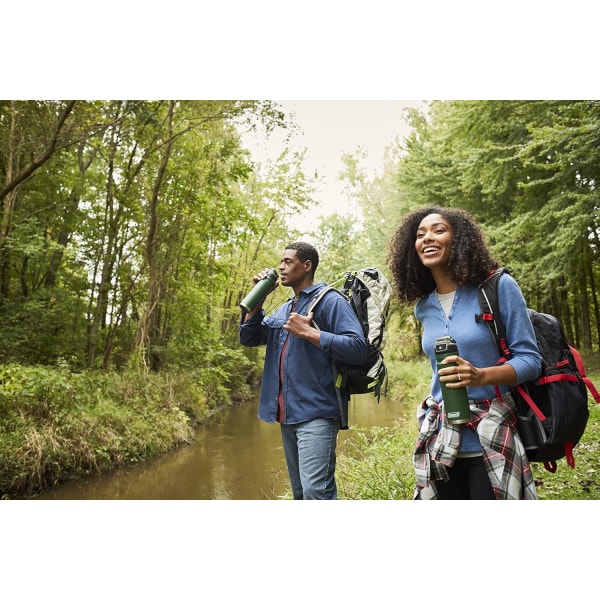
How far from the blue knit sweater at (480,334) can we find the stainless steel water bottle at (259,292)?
2.68 feet

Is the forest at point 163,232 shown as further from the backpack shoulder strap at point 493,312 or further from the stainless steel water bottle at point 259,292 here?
the backpack shoulder strap at point 493,312

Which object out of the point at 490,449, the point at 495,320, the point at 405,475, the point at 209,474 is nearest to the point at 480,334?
the point at 495,320

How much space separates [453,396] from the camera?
1347 millimetres

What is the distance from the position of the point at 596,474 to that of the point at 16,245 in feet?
22.8

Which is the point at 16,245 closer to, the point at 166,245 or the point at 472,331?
the point at 166,245

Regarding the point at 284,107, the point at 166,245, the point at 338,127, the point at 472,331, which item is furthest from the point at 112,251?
the point at 472,331

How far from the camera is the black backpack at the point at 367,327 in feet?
6.40

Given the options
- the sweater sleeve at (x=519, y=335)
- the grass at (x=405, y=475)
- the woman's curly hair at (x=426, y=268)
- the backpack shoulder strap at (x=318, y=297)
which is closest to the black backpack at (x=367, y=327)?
the backpack shoulder strap at (x=318, y=297)

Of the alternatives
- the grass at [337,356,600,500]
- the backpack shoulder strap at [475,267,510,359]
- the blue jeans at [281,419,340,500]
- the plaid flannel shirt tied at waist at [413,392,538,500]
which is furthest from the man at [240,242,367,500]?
→ the grass at [337,356,600,500]

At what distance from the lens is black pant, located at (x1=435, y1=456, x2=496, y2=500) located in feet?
4.41

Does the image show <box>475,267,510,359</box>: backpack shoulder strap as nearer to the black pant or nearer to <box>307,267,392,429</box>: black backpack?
the black pant

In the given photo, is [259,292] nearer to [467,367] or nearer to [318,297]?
[318,297]

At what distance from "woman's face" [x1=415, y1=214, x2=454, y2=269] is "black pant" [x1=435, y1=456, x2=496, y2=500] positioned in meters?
0.61

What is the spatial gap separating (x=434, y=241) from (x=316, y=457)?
0.93 m
